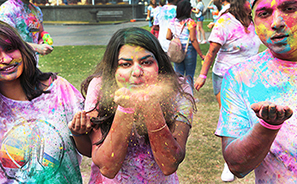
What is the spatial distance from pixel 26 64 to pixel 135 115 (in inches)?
38.1

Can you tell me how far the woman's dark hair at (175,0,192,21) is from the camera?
5.13m

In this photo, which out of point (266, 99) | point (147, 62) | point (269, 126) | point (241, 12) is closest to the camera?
point (269, 126)

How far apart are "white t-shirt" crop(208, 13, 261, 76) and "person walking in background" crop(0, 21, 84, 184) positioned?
2123mm

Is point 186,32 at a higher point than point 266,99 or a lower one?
lower

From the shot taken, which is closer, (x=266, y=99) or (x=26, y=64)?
(x=266, y=99)

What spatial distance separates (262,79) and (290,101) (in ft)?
0.54

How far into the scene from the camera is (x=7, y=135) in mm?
1842

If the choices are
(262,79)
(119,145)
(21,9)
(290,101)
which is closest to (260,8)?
(262,79)

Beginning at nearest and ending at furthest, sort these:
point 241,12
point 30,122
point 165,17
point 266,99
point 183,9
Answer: point 266,99, point 30,122, point 241,12, point 183,9, point 165,17

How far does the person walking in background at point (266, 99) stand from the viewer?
1291mm

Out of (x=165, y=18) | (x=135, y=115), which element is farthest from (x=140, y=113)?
(x=165, y=18)

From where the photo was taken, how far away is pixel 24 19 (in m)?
3.72

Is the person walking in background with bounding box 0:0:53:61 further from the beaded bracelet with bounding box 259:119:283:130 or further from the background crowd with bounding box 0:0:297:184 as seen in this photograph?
the beaded bracelet with bounding box 259:119:283:130

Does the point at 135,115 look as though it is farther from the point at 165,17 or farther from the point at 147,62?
the point at 165,17
